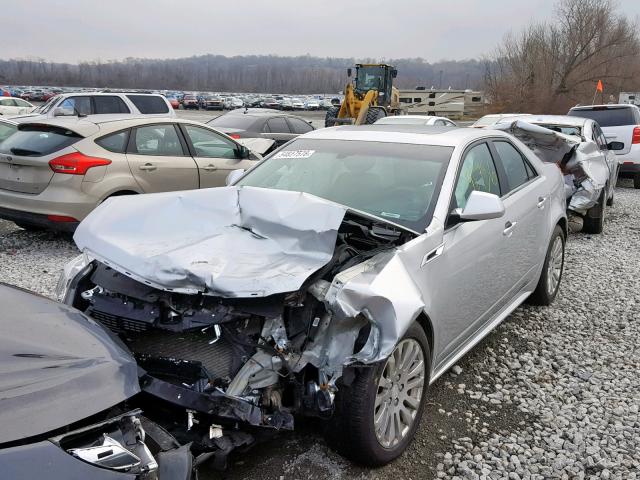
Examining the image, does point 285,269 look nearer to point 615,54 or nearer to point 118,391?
point 118,391

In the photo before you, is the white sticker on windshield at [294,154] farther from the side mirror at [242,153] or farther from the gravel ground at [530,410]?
the side mirror at [242,153]

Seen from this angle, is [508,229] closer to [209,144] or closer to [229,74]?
[209,144]

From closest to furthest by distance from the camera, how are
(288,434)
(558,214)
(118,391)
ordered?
1. (118,391)
2. (288,434)
3. (558,214)

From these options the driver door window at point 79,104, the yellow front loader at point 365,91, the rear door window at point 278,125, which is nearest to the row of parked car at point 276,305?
the rear door window at point 278,125

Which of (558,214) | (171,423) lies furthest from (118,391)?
(558,214)

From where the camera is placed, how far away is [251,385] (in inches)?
98.4

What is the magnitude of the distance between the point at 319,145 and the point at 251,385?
2.20m

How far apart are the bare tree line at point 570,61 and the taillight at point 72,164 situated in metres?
37.3

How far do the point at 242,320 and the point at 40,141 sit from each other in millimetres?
4982

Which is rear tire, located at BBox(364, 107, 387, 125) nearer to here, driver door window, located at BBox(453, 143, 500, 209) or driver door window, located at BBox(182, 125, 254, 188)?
driver door window, located at BBox(182, 125, 254, 188)

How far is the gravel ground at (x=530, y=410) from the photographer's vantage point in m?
2.91

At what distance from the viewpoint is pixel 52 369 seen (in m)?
1.90

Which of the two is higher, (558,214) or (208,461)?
(558,214)

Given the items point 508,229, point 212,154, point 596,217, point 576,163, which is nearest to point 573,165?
point 576,163
